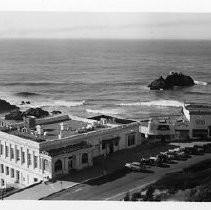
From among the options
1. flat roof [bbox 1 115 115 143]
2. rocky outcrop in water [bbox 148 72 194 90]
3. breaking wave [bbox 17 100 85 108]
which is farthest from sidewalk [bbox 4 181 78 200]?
breaking wave [bbox 17 100 85 108]

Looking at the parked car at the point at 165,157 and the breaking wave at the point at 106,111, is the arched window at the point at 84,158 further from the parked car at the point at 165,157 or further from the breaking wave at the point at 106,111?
the breaking wave at the point at 106,111

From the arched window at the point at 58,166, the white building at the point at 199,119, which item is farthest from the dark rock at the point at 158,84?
the arched window at the point at 58,166

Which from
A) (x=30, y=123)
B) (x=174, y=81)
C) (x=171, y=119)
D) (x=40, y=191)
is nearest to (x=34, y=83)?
(x=30, y=123)

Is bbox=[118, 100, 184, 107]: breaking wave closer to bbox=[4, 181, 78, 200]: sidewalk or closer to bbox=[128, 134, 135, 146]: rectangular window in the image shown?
bbox=[128, 134, 135, 146]: rectangular window
